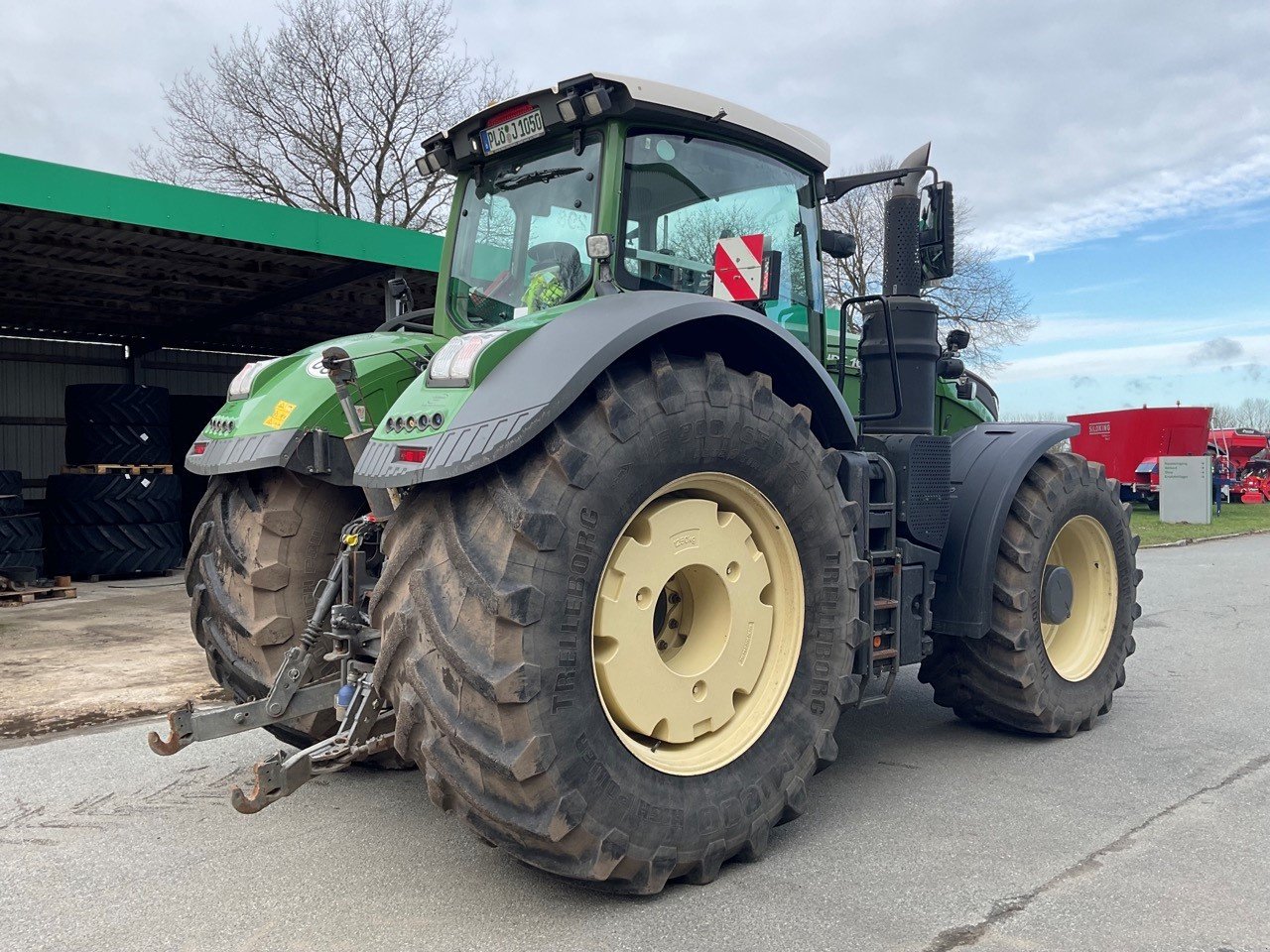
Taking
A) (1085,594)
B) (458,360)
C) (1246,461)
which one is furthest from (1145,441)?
(458,360)

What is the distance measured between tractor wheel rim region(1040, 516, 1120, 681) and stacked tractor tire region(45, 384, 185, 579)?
1092 cm

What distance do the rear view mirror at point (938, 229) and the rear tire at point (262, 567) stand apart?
261 cm

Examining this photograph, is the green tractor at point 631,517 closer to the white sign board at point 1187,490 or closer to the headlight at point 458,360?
the headlight at point 458,360


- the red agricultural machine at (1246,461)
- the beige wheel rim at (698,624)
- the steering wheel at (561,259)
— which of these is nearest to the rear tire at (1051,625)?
the beige wheel rim at (698,624)

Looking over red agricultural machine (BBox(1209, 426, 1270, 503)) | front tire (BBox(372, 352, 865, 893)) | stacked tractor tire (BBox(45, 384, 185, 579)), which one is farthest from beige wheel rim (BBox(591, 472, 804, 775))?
red agricultural machine (BBox(1209, 426, 1270, 503))

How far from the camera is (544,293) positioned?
3.81m

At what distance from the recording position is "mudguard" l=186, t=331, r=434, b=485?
3686mm

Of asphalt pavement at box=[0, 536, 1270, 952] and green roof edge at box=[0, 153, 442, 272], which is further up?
green roof edge at box=[0, 153, 442, 272]

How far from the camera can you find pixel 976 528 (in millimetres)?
4402

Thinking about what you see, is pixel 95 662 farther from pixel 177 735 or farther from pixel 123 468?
pixel 123 468

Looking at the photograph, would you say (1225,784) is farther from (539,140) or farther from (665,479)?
(539,140)

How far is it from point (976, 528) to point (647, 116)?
7.21 ft

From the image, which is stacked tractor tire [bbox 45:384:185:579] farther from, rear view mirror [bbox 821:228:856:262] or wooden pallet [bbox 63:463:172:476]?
rear view mirror [bbox 821:228:856:262]

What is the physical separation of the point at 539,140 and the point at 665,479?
1.64m
